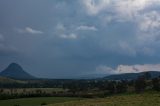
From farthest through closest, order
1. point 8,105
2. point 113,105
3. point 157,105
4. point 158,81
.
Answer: point 158,81 < point 8,105 < point 113,105 < point 157,105

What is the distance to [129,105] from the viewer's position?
2227 inches

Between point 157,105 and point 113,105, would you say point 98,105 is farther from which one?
point 157,105

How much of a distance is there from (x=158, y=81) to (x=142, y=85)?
29.4 ft

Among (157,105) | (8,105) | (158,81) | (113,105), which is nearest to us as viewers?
(157,105)

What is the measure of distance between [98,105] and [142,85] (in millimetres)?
129627

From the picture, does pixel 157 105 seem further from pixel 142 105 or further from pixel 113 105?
pixel 113 105

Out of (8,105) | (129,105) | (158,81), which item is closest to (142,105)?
(129,105)

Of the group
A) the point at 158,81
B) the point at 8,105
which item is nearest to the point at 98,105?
the point at 8,105

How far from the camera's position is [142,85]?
614ft

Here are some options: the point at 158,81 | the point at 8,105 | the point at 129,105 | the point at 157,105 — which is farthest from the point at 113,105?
the point at 158,81

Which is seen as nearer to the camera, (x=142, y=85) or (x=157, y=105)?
(x=157, y=105)

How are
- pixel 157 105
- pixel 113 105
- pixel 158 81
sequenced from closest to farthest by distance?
pixel 157 105 → pixel 113 105 → pixel 158 81

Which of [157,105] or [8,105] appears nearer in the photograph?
[157,105]

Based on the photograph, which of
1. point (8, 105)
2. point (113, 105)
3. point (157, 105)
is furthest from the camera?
point (8, 105)
